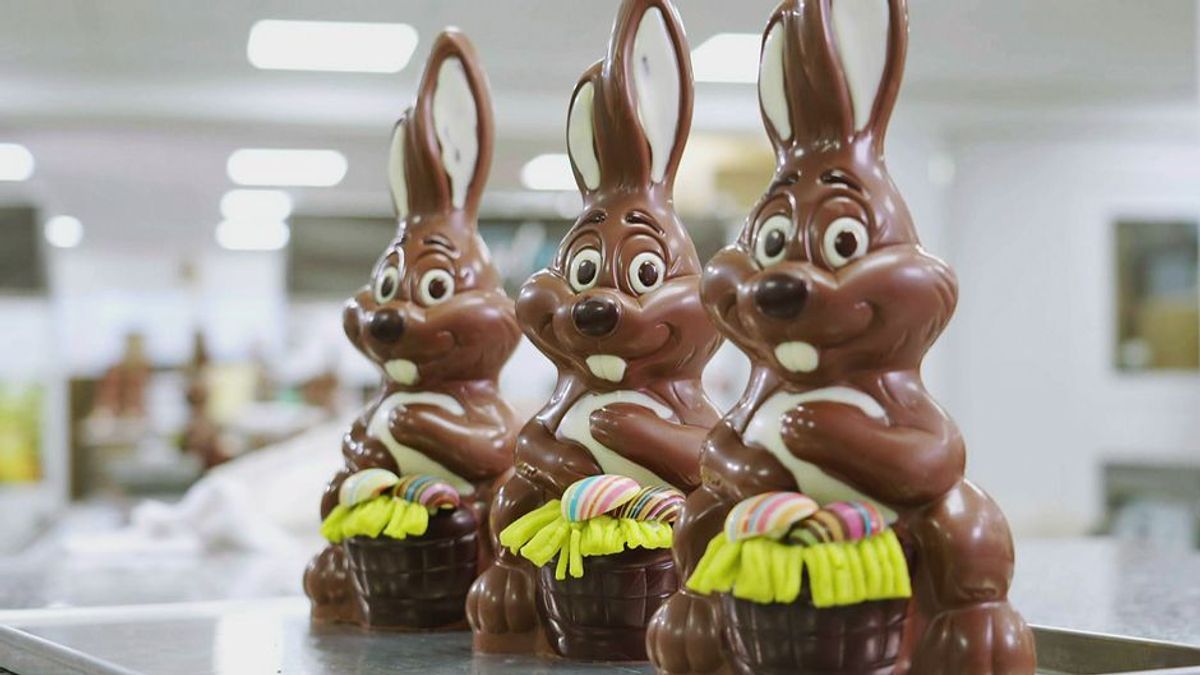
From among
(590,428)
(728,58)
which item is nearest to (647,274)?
(590,428)

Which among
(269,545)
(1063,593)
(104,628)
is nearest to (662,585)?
(104,628)

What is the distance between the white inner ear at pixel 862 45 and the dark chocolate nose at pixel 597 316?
20cm

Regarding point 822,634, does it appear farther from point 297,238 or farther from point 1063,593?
point 297,238

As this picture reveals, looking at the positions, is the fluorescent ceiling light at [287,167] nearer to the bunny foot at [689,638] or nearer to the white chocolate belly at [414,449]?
the white chocolate belly at [414,449]

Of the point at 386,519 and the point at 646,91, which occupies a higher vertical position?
the point at 646,91

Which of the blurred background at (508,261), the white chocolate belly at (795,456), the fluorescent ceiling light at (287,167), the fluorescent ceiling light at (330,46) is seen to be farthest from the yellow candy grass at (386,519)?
the fluorescent ceiling light at (287,167)

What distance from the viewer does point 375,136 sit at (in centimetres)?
475

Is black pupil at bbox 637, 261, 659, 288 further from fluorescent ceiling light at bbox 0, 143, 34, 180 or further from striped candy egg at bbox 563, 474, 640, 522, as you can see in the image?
fluorescent ceiling light at bbox 0, 143, 34, 180

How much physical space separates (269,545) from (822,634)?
143 centimetres

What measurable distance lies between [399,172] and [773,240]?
481 mm

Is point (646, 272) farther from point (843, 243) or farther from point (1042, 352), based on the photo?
point (1042, 352)

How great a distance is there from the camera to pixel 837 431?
28.9 inches

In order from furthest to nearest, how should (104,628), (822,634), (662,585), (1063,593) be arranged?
(1063,593) < (104,628) < (662,585) < (822,634)

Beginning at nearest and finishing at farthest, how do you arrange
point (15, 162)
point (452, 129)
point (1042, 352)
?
1. point (452, 129)
2. point (15, 162)
3. point (1042, 352)
